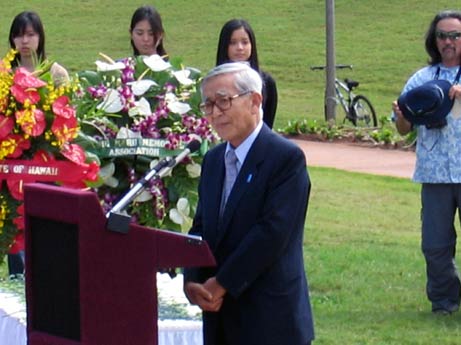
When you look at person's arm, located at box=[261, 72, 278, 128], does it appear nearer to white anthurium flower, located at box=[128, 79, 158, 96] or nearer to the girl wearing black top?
the girl wearing black top

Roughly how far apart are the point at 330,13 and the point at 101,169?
15.1 metres

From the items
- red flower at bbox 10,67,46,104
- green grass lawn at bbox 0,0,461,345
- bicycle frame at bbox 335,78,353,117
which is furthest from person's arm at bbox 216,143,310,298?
bicycle frame at bbox 335,78,353,117

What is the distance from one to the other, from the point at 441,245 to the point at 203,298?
376cm

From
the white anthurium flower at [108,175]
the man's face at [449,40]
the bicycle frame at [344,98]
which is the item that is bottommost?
the bicycle frame at [344,98]

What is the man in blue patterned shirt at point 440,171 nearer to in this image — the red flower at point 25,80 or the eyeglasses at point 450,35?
the eyeglasses at point 450,35

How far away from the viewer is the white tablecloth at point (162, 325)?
211 inches

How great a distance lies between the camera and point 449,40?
760 cm

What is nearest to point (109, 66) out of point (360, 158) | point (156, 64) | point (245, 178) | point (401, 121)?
point (156, 64)

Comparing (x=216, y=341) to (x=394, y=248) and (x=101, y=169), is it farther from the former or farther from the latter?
(x=394, y=248)

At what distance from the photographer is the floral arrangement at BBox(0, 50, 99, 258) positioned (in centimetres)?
509

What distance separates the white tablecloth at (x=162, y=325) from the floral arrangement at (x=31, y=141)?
0.47 meters

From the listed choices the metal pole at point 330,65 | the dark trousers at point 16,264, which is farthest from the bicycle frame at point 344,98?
the dark trousers at point 16,264

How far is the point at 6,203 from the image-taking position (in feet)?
17.2

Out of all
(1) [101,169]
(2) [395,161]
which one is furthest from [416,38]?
(1) [101,169]
